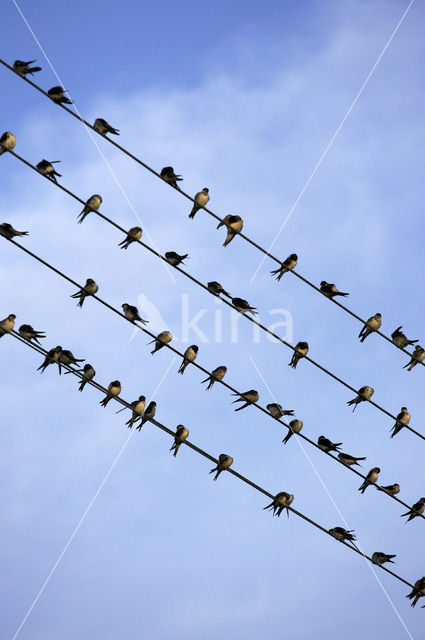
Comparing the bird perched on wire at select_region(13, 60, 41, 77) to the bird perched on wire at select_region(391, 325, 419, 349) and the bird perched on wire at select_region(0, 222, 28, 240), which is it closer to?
the bird perched on wire at select_region(0, 222, 28, 240)

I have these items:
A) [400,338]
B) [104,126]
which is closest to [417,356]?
[400,338]

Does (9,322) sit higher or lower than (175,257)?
lower


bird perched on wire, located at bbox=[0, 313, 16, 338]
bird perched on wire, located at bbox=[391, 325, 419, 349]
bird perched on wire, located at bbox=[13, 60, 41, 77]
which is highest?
bird perched on wire, located at bbox=[391, 325, 419, 349]

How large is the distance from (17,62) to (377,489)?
24.5 ft

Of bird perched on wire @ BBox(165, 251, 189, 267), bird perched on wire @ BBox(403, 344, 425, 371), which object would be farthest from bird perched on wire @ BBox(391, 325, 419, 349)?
bird perched on wire @ BBox(165, 251, 189, 267)

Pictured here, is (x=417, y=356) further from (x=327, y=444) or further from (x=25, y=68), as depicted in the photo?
(x=25, y=68)

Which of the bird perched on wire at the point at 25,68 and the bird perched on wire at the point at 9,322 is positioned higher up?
the bird perched on wire at the point at 25,68

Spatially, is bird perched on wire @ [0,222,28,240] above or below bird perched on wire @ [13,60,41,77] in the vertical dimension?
below

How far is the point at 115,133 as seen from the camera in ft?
45.1

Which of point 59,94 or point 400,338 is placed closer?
point 59,94

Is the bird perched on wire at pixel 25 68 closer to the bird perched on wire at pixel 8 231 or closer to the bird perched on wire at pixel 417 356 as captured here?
the bird perched on wire at pixel 8 231

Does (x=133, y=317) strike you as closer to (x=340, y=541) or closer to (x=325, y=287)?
(x=325, y=287)

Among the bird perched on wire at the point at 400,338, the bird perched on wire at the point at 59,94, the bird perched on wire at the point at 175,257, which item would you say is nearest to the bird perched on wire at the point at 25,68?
the bird perched on wire at the point at 59,94

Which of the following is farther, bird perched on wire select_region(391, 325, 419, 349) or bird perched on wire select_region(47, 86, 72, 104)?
bird perched on wire select_region(391, 325, 419, 349)
